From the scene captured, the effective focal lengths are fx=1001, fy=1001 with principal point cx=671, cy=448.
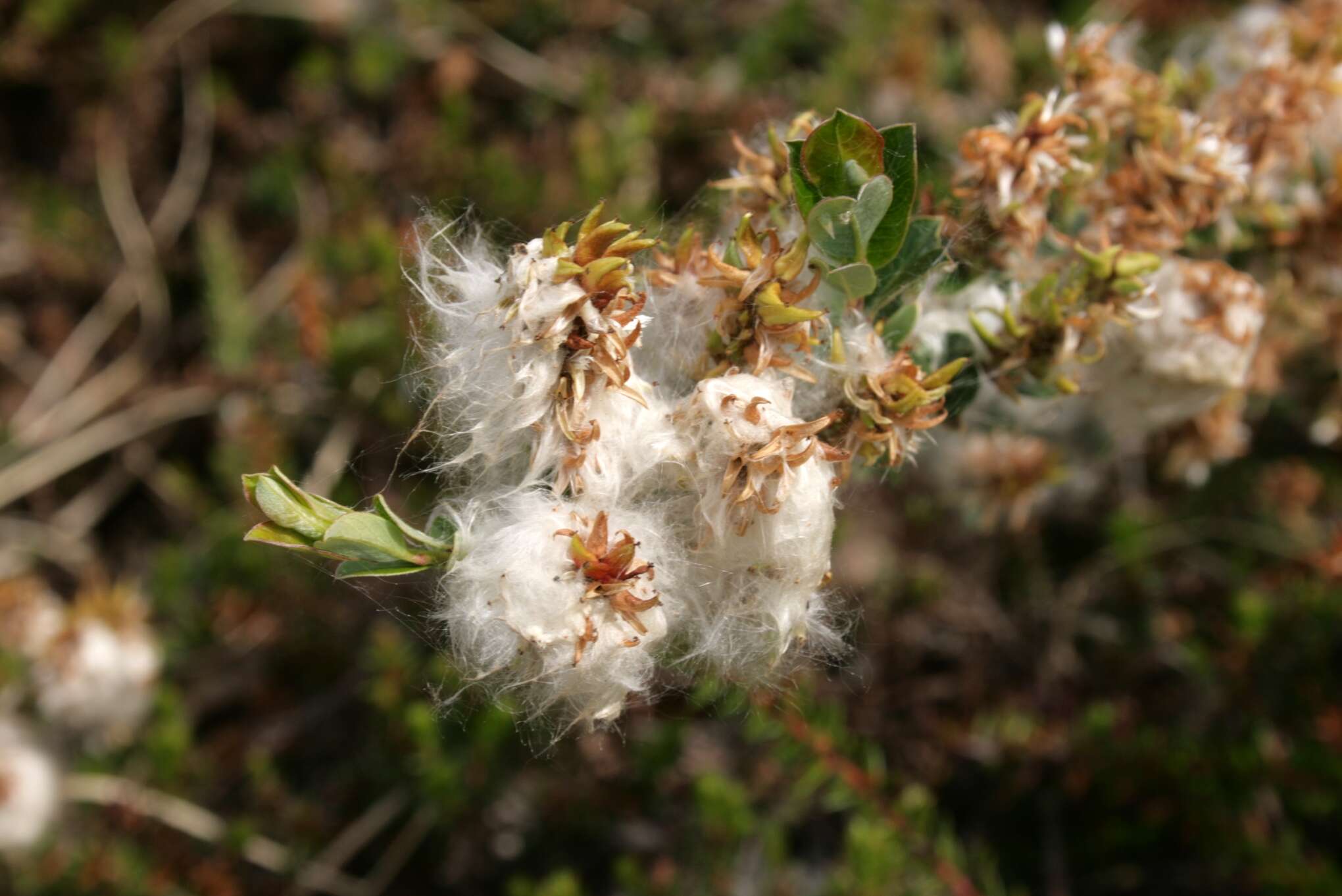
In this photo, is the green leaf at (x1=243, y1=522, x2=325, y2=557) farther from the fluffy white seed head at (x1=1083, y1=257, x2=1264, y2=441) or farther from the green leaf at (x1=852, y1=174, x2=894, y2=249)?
the fluffy white seed head at (x1=1083, y1=257, x2=1264, y2=441)

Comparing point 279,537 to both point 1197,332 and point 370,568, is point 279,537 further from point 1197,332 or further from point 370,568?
point 1197,332

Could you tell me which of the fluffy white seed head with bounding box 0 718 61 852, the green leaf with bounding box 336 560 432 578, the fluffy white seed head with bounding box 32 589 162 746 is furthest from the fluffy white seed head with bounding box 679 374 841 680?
the fluffy white seed head with bounding box 0 718 61 852

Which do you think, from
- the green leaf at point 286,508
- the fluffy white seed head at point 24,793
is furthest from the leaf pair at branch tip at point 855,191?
the fluffy white seed head at point 24,793

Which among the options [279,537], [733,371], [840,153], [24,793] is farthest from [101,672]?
[840,153]

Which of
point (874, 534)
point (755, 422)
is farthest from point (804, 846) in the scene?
point (755, 422)

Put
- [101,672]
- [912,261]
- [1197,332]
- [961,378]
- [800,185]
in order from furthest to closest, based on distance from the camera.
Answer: [101,672], [1197,332], [961,378], [912,261], [800,185]
